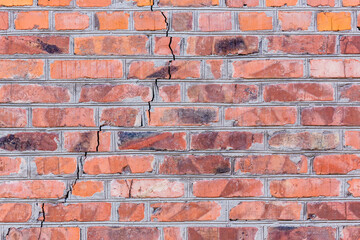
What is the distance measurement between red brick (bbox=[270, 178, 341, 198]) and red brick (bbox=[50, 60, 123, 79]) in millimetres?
753

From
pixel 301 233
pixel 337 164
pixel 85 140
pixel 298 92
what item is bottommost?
pixel 301 233

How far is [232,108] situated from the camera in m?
1.21

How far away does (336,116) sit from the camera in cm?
120

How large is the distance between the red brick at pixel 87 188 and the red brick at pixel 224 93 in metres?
0.49

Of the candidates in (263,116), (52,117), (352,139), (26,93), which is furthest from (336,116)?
(26,93)

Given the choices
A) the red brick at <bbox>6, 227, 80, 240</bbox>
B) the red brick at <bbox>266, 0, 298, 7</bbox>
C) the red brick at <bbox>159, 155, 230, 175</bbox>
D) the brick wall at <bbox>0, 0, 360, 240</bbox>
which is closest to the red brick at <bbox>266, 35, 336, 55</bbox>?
the brick wall at <bbox>0, 0, 360, 240</bbox>

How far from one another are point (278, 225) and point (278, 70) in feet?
1.99

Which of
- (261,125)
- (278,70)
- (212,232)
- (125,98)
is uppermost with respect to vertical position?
(278,70)

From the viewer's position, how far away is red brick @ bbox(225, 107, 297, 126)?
120 cm

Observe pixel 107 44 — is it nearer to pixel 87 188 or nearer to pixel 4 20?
pixel 4 20

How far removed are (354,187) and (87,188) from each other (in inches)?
40.8

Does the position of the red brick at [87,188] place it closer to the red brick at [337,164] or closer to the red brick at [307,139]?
the red brick at [307,139]

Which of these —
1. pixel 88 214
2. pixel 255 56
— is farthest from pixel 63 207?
pixel 255 56

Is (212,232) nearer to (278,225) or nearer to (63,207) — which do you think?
(278,225)
